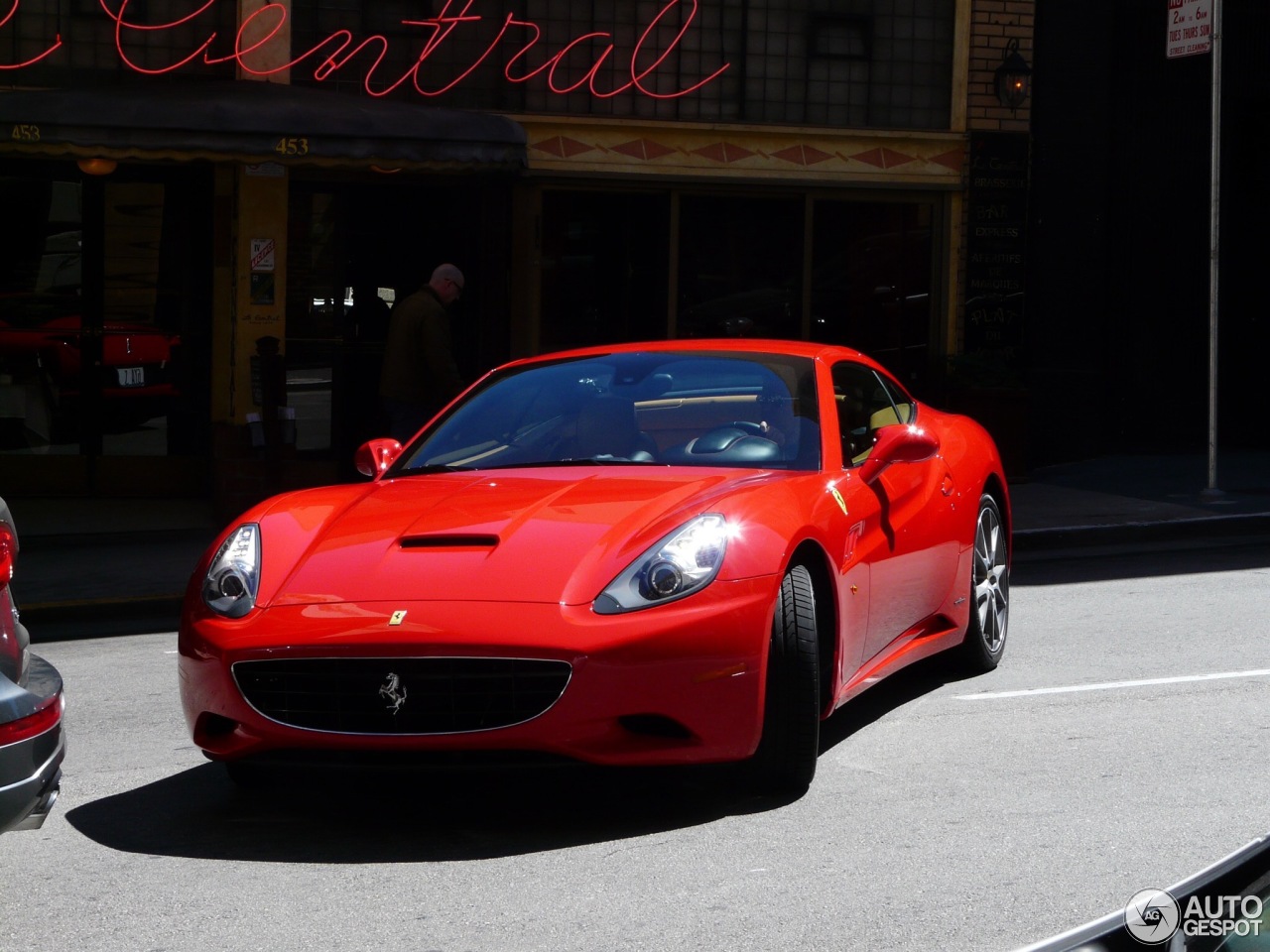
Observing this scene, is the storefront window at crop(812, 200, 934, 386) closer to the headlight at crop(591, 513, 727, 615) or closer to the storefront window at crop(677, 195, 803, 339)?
the storefront window at crop(677, 195, 803, 339)

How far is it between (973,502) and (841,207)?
847 centimetres

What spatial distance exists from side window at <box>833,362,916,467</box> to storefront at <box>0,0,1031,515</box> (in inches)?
232

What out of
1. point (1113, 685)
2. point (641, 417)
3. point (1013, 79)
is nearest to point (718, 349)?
point (641, 417)

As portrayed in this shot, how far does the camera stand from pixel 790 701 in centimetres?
505

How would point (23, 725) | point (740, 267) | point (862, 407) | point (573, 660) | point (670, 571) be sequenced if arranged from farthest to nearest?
point (740, 267) < point (862, 407) < point (670, 571) < point (573, 660) < point (23, 725)

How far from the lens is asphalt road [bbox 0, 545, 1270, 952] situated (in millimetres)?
4039

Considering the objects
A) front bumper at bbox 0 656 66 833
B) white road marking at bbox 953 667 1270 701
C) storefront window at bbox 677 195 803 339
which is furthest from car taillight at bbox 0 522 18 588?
storefront window at bbox 677 195 803 339

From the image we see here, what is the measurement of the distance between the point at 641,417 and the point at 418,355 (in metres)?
6.47

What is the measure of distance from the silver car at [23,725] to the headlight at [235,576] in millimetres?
798

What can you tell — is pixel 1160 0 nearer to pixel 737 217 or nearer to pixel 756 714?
pixel 737 217

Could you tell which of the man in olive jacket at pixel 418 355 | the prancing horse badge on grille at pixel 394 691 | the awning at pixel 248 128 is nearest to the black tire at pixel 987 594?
the prancing horse badge on grille at pixel 394 691

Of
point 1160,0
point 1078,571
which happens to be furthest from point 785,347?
point 1160,0

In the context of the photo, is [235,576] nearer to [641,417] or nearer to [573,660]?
[573,660]

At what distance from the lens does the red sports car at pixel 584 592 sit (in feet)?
15.5
